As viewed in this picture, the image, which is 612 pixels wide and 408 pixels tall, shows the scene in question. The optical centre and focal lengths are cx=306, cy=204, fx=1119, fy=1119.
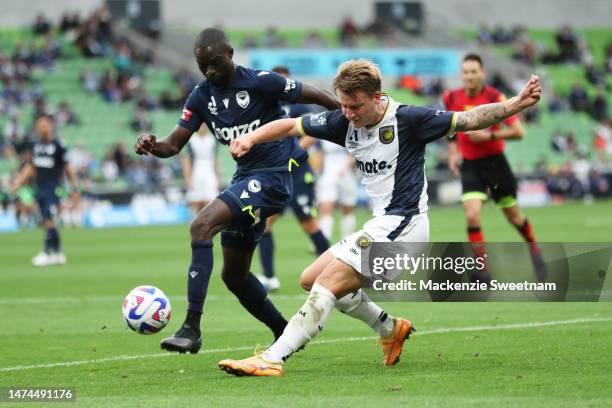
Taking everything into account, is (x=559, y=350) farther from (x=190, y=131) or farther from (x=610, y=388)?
(x=190, y=131)

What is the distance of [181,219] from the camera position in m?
33.8

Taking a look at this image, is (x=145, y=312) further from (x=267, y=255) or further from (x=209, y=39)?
(x=267, y=255)

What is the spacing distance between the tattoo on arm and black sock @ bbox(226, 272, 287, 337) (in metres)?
2.30

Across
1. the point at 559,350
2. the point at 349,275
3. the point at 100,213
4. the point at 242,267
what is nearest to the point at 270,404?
the point at 349,275

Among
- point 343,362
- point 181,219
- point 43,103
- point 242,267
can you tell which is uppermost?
point 242,267

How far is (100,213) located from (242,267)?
82.0 feet

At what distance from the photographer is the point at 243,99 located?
870cm

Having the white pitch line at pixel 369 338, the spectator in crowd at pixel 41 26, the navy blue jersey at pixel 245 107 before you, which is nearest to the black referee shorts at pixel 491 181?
the white pitch line at pixel 369 338

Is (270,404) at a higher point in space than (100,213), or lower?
higher

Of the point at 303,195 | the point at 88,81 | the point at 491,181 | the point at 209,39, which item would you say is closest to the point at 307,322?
the point at 209,39

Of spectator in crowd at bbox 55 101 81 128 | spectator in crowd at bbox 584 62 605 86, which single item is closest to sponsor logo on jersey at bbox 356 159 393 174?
spectator in crowd at bbox 55 101 81 128

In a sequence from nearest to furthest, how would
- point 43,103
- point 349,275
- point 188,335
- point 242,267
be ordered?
point 349,275 < point 188,335 < point 242,267 < point 43,103

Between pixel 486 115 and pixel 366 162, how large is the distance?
873mm

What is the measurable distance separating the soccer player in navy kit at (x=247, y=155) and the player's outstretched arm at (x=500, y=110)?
154 cm
